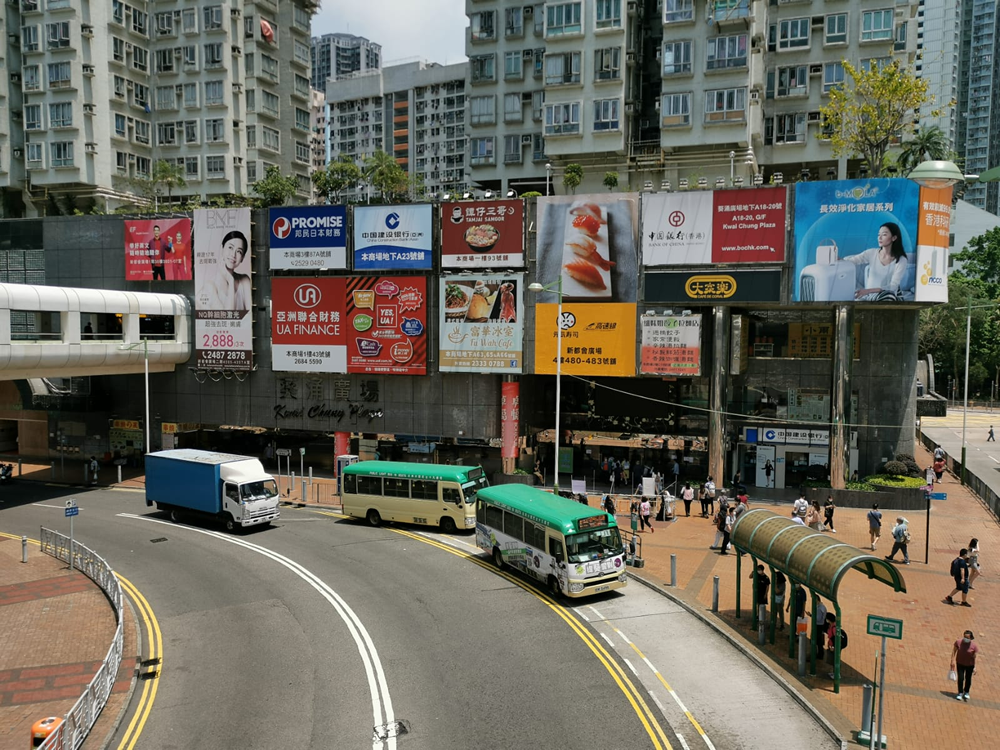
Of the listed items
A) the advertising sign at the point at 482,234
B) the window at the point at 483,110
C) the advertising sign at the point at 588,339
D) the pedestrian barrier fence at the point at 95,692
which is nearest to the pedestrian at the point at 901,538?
the advertising sign at the point at 588,339

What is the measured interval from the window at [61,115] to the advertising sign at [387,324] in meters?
41.2

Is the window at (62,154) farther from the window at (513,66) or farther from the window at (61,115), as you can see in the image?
the window at (513,66)

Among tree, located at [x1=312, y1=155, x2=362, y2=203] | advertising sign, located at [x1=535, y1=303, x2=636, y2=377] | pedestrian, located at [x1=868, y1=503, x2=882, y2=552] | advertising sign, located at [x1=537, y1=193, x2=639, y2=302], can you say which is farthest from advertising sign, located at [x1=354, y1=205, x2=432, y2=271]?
pedestrian, located at [x1=868, y1=503, x2=882, y2=552]

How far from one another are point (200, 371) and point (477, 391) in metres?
19.1

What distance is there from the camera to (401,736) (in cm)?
1555

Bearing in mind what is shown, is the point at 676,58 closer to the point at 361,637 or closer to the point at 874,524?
the point at 874,524

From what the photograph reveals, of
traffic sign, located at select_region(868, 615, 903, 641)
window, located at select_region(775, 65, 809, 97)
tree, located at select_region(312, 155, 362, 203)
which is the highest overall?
window, located at select_region(775, 65, 809, 97)

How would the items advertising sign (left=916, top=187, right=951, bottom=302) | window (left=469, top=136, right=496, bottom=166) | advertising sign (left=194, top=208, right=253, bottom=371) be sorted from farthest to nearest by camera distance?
window (left=469, top=136, right=496, bottom=166) < advertising sign (left=194, top=208, right=253, bottom=371) < advertising sign (left=916, top=187, right=951, bottom=302)

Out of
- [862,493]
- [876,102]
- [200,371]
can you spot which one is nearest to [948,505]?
[862,493]

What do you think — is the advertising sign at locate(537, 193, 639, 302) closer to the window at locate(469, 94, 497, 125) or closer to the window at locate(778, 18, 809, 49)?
the window at locate(778, 18, 809, 49)

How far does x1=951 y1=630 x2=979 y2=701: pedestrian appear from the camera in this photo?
17547mm

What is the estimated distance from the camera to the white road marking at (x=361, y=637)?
16312mm

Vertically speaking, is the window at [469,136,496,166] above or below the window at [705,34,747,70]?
below

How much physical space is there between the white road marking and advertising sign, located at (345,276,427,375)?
50.8 feet
